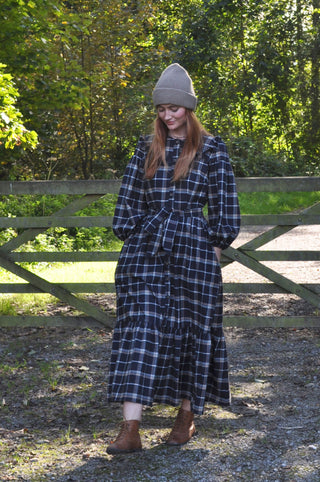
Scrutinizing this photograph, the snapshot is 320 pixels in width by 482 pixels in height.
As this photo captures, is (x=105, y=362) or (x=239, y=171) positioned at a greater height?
(x=239, y=171)

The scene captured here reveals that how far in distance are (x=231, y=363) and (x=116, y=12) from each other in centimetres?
1033

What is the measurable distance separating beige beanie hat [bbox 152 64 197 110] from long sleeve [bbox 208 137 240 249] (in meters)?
0.26

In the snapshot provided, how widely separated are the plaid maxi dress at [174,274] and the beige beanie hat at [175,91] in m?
0.21

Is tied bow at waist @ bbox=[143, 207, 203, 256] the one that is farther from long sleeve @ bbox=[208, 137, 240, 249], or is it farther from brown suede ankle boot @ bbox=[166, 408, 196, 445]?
brown suede ankle boot @ bbox=[166, 408, 196, 445]

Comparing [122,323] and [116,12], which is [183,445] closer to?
[122,323]

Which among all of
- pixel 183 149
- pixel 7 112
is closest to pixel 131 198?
pixel 183 149

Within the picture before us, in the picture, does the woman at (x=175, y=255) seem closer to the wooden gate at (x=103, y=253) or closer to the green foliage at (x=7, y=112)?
the wooden gate at (x=103, y=253)

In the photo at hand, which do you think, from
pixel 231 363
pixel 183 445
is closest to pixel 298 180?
pixel 231 363

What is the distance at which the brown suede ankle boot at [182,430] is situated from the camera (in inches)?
144

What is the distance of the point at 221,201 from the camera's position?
144 inches

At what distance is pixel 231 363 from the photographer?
5281mm

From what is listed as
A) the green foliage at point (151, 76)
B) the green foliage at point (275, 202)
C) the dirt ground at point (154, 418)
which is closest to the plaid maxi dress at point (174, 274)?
the dirt ground at point (154, 418)

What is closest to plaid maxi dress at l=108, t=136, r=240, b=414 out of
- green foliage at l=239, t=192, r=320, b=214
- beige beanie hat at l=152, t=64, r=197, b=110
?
beige beanie hat at l=152, t=64, r=197, b=110

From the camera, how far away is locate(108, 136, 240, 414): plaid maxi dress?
359 centimetres
